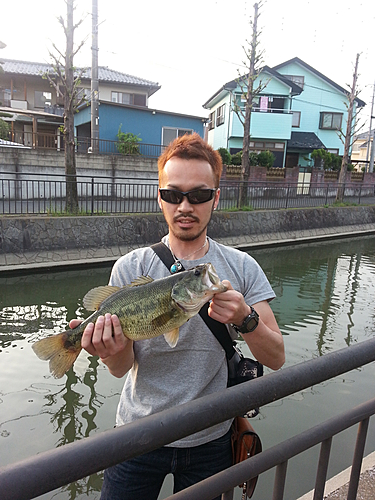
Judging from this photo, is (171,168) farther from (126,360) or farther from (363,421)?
(363,421)

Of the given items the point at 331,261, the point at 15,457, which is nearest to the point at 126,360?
the point at 15,457

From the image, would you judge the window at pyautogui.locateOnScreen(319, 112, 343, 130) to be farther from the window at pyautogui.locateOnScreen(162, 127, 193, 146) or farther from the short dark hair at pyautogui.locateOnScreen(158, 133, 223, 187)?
the short dark hair at pyautogui.locateOnScreen(158, 133, 223, 187)

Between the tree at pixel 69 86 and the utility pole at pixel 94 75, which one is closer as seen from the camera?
the tree at pixel 69 86

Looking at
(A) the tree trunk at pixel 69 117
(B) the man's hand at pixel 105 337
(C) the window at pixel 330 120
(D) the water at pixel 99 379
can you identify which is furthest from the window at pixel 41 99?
(B) the man's hand at pixel 105 337

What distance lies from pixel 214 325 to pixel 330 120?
119 feet

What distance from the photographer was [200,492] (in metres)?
1.37

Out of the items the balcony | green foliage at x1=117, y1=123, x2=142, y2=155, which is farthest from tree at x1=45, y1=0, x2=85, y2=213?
the balcony

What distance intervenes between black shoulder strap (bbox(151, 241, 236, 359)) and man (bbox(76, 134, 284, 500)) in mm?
29

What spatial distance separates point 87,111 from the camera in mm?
25375

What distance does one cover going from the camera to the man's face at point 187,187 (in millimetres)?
1999

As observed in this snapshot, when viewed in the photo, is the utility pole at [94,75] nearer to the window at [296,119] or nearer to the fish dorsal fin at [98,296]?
the fish dorsal fin at [98,296]

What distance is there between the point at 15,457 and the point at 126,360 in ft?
9.76

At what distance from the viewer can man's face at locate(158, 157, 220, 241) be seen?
200 cm

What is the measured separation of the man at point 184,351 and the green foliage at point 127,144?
21.0 meters
